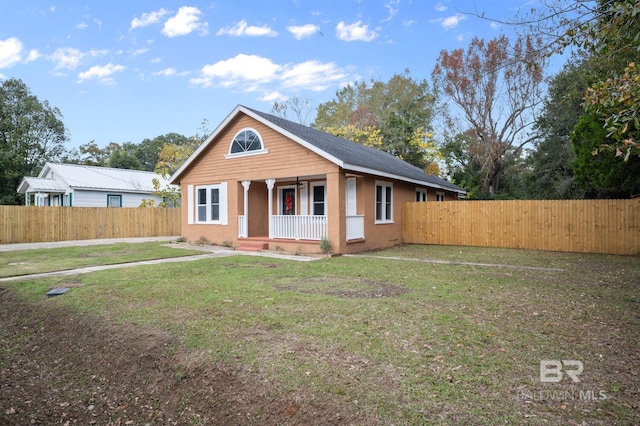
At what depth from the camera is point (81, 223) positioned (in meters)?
19.9

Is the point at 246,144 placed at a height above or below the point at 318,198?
above

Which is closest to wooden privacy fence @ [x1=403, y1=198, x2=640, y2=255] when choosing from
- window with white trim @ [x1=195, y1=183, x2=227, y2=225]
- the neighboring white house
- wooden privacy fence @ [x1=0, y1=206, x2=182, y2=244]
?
window with white trim @ [x1=195, y1=183, x2=227, y2=225]

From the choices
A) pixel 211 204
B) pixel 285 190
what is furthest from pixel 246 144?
pixel 211 204

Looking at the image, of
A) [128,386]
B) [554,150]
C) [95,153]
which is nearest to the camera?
[128,386]

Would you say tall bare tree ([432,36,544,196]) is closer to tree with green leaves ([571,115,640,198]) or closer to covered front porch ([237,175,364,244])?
tree with green leaves ([571,115,640,198])

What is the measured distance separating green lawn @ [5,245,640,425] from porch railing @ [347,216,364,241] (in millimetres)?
4097

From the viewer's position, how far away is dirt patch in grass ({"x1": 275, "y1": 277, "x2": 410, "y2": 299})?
6.62m

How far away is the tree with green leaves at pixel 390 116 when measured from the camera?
1111 inches

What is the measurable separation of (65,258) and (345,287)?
31.3ft

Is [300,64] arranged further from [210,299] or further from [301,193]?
[210,299]

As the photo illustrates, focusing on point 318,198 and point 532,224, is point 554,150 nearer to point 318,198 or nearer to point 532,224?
point 532,224

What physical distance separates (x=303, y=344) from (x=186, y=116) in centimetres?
2554

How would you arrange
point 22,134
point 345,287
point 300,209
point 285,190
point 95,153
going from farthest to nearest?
1. point 95,153
2. point 22,134
3. point 285,190
4. point 300,209
5. point 345,287

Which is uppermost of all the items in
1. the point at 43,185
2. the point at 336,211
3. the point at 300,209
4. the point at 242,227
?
the point at 43,185
